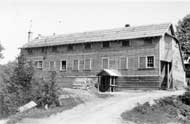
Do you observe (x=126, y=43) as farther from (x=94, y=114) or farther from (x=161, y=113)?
(x=94, y=114)

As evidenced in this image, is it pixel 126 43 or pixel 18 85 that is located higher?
pixel 126 43

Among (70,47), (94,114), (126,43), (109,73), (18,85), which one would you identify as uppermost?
(126,43)

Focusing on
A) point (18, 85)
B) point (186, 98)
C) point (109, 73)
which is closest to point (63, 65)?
point (109, 73)

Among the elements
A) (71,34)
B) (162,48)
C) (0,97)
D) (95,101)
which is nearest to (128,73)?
(162,48)

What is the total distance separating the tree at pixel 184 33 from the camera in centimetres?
4734

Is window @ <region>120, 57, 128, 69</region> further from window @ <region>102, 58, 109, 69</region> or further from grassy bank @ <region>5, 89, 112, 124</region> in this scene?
grassy bank @ <region>5, 89, 112, 124</region>

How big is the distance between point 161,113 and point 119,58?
568 inches

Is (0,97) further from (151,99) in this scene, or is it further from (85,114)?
(151,99)

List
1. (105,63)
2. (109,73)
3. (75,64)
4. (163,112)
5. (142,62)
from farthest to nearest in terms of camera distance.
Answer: (75,64) → (105,63) → (109,73) → (142,62) → (163,112)

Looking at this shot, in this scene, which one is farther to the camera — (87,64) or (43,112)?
(87,64)

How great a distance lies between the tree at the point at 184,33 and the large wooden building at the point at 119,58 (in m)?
7.91

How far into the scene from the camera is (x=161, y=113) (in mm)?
21812

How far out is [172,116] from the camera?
21.4 m

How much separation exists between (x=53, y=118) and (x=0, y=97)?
805cm
